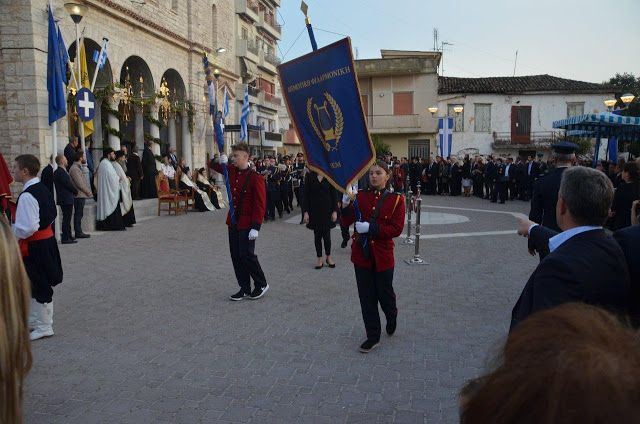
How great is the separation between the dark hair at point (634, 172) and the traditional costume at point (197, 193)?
13.8 meters

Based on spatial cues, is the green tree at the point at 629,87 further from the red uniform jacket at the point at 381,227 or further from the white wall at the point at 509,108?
the red uniform jacket at the point at 381,227

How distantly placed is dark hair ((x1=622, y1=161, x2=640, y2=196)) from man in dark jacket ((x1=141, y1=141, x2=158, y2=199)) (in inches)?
581

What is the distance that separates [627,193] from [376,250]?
3826mm

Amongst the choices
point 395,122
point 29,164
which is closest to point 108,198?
point 29,164

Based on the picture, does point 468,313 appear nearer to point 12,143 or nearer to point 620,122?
point 620,122

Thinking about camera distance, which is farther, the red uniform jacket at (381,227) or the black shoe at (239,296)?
the black shoe at (239,296)

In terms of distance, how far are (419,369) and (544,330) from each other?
152 inches

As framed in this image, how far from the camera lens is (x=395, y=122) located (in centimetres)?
4066

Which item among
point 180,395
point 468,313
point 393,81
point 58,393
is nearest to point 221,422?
point 180,395

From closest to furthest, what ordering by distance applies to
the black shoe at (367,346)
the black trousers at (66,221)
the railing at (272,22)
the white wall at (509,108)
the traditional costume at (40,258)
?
the black shoe at (367,346)
the traditional costume at (40,258)
the black trousers at (66,221)
the white wall at (509,108)
the railing at (272,22)

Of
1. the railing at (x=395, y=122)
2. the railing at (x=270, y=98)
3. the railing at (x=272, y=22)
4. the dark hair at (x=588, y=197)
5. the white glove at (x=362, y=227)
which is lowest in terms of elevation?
the white glove at (x=362, y=227)

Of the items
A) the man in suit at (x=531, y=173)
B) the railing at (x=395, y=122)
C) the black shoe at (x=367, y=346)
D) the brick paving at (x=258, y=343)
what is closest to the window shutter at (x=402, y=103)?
the railing at (x=395, y=122)

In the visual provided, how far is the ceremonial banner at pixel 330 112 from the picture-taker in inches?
188

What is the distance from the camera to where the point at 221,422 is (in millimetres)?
3631
